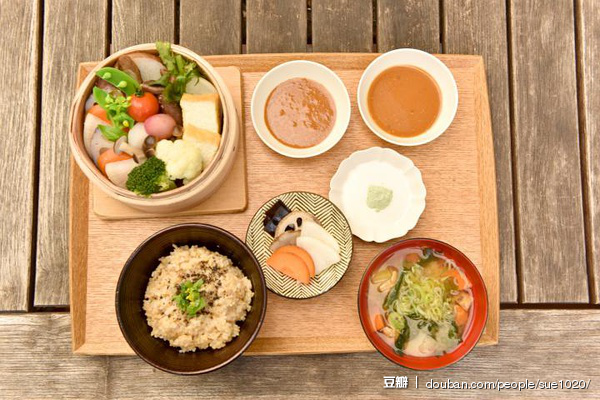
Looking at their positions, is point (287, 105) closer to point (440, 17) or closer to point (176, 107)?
point (176, 107)

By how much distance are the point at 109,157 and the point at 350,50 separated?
1.36 metres

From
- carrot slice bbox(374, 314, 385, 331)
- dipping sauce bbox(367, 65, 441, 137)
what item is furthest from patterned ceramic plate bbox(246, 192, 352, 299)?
dipping sauce bbox(367, 65, 441, 137)

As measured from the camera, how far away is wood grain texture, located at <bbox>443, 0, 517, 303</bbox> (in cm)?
259

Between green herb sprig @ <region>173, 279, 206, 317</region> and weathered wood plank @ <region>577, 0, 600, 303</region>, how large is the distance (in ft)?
6.54

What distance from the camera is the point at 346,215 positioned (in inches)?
87.0

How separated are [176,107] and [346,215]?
0.86m

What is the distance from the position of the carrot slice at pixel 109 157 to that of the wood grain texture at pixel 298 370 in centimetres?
91

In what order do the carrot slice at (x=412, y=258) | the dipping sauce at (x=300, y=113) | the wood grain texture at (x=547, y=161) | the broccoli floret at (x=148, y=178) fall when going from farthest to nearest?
the wood grain texture at (x=547, y=161), the dipping sauce at (x=300, y=113), the carrot slice at (x=412, y=258), the broccoli floret at (x=148, y=178)

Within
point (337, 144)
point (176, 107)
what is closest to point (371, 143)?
point (337, 144)

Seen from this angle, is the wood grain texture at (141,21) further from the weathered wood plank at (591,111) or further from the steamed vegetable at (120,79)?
the weathered wood plank at (591,111)

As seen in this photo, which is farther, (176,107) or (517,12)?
(517,12)

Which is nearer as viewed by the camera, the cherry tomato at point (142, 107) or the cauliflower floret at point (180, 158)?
the cauliflower floret at point (180, 158)

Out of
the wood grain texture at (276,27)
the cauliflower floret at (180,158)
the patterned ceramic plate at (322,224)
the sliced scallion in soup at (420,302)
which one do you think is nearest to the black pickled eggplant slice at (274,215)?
the patterned ceramic plate at (322,224)

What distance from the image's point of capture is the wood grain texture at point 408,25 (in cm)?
263
